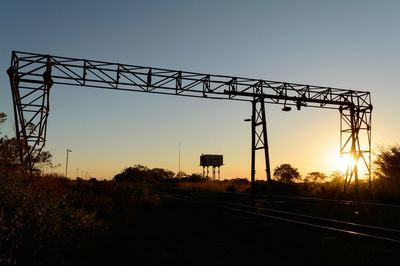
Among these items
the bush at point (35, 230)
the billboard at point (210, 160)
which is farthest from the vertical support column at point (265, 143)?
the billboard at point (210, 160)

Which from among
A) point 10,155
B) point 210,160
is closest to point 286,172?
point 210,160

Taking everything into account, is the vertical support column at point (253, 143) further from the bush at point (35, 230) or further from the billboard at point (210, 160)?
the billboard at point (210, 160)

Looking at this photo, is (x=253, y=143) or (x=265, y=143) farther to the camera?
(x=253, y=143)

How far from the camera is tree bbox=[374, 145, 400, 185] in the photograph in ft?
110

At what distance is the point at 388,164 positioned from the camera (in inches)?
1353

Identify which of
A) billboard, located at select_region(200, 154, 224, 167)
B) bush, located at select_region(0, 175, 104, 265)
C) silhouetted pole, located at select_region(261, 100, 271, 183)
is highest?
billboard, located at select_region(200, 154, 224, 167)

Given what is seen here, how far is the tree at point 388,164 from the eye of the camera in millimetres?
33594

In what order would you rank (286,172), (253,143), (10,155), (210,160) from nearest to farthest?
(10,155) → (253,143) → (210,160) → (286,172)

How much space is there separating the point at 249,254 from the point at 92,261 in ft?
11.5

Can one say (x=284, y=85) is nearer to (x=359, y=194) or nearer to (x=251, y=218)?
(x=359, y=194)

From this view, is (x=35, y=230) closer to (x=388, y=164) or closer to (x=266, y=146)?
(x=266, y=146)

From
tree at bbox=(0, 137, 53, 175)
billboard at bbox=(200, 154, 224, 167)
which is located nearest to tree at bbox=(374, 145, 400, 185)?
tree at bbox=(0, 137, 53, 175)

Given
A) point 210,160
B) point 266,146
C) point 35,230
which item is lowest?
point 35,230

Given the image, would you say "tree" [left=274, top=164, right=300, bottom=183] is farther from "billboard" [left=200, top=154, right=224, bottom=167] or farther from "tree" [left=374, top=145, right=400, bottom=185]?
"tree" [left=374, top=145, right=400, bottom=185]
